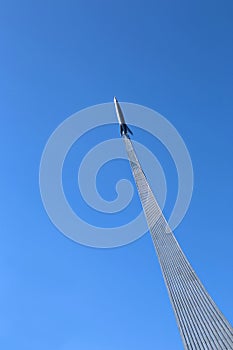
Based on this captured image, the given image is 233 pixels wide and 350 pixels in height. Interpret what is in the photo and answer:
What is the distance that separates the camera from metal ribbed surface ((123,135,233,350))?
4272 centimetres

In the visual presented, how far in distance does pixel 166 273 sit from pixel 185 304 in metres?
7.24

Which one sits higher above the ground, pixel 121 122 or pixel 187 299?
pixel 121 122

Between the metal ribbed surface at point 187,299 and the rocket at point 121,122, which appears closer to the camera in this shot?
the metal ribbed surface at point 187,299

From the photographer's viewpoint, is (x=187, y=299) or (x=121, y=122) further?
(x=121, y=122)

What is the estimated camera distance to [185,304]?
161ft

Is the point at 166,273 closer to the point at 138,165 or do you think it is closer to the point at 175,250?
the point at 175,250

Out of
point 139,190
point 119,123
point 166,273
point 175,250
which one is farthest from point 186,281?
point 119,123

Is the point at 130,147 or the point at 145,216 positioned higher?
the point at 130,147

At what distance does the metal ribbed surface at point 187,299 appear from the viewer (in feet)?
140

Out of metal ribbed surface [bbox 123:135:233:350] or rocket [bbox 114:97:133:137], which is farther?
rocket [bbox 114:97:133:137]

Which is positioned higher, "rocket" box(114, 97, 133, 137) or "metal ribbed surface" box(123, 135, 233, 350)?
"rocket" box(114, 97, 133, 137)

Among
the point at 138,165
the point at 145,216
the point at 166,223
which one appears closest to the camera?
the point at 166,223

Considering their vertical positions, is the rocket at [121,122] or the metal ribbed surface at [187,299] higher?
the rocket at [121,122]

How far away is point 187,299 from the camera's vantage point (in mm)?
49906
